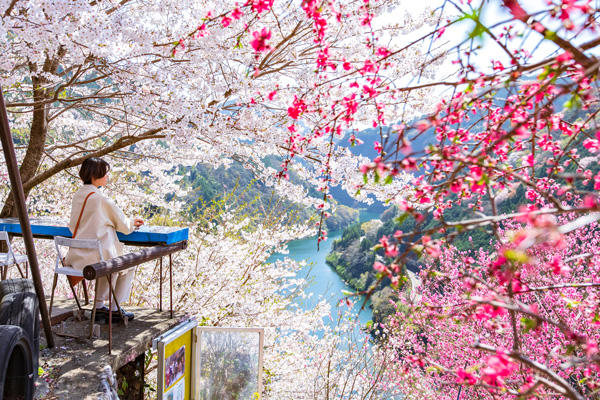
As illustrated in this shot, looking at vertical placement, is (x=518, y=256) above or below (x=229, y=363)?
above

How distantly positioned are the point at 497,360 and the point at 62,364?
8.23 ft

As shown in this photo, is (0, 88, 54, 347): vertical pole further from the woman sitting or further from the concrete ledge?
the woman sitting

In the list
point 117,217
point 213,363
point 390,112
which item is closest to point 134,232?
point 117,217

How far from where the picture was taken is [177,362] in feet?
10.9

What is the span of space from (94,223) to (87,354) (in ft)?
3.00

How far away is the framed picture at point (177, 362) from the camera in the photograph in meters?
3.06

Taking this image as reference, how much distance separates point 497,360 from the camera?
1081mm

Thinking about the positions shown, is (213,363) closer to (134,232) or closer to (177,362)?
(177,362)

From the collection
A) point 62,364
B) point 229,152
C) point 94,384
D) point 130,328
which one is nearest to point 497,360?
point 94,384

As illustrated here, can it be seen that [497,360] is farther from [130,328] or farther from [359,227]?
[359,227]

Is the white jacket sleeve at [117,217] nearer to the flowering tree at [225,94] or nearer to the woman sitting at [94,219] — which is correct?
the woman sitting at [94,219]

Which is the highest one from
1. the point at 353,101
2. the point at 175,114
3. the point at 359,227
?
the point at 175,114

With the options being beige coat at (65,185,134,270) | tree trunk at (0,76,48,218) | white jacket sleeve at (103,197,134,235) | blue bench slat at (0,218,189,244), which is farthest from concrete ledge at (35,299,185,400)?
tree trunk at (0,76,48,218)

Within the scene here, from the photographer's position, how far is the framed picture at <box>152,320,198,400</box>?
306cm
